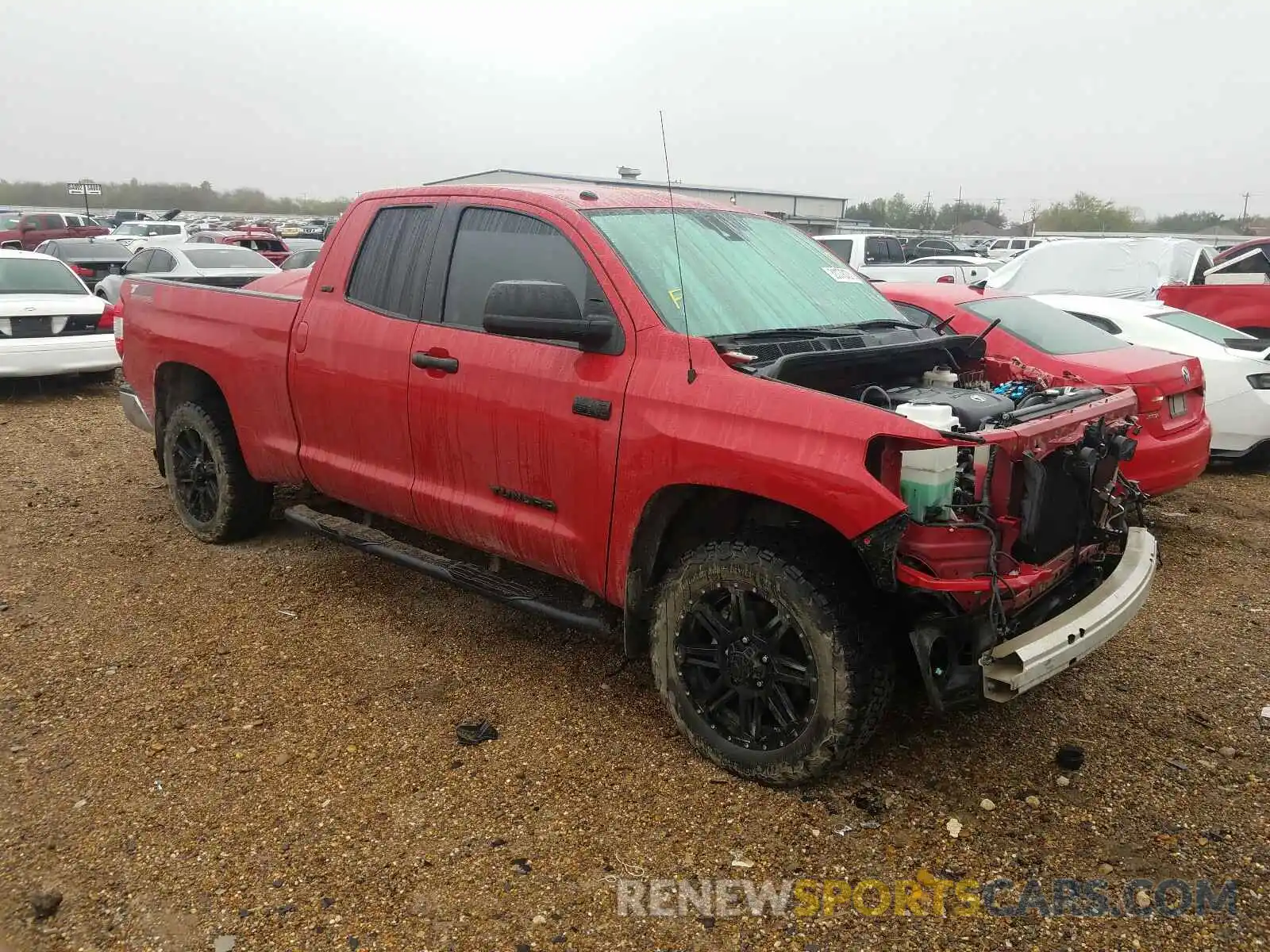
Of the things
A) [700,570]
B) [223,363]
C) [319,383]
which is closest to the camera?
[700,570]

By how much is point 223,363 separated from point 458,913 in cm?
341

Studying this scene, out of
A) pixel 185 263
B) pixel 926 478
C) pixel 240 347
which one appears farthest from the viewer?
pixel 185 263

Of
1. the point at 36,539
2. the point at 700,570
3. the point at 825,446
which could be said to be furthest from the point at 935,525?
the point at 36,539

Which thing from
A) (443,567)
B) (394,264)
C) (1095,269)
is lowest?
(443,567)

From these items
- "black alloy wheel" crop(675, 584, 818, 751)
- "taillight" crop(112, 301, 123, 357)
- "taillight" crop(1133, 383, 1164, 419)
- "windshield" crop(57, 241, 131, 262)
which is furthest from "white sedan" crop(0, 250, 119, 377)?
"taillight" crop(1133, 383, 1164, 419)

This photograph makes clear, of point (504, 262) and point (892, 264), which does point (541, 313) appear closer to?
Answer: point (504, 262)

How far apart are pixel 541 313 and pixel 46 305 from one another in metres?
9.00

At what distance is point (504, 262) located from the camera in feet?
12.5

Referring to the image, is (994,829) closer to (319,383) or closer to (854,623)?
(854,623)

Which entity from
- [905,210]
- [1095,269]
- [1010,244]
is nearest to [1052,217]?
[905,210]

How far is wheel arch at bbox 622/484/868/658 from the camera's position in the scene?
3070 millimetres

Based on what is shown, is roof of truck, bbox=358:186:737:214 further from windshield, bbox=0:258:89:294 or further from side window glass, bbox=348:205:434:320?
windshield, bbox=0:258:89:294

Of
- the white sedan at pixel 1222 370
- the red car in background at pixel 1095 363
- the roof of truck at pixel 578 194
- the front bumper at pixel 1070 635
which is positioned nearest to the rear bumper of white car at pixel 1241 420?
the white sedan at pixel 1222 370

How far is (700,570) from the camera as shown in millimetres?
3148
